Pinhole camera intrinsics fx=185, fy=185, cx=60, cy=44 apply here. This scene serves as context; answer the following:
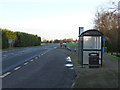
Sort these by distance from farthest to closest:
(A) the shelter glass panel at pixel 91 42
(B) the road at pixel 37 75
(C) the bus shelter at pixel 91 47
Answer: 1. (A) the shelter glass panel at pixel 91 42
2. (C) the bus shelter at pixel 91 47
3. (B) the road at pixel 37 75

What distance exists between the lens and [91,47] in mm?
14273

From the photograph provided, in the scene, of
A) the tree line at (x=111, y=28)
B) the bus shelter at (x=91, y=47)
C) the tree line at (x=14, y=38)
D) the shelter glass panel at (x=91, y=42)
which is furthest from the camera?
the tree line at (x=14, y=38)

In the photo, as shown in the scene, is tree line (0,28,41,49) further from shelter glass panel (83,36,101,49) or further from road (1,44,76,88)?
shelter glass panel (83,36,101,49)

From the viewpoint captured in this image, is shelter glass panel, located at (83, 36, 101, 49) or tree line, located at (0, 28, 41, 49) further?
tree line, located at (0, 28, 41, 49)

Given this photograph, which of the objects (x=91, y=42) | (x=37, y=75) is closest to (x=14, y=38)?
(x=91, y=42)

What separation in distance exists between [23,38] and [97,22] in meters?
22.3

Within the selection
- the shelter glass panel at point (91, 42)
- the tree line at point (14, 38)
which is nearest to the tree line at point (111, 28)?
the shelter glass panel at point (91, 42)

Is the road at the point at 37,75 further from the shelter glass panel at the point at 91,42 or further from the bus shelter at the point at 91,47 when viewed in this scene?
the shelter glass panel at the point at 91,42

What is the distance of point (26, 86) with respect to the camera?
719 centimetres

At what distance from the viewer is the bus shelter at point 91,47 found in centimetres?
1294

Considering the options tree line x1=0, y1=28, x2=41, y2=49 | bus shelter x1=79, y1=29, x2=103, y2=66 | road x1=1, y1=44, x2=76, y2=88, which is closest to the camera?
road x1=1, y1=44, x2=76, y2=88

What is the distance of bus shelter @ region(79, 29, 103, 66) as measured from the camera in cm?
1294

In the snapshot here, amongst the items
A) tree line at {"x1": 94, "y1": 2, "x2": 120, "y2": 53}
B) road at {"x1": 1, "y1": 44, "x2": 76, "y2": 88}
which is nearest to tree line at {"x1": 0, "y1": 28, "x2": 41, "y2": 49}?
tree line at {"x1": 94, "y1": 2, "x2": 120, "y2": 53}

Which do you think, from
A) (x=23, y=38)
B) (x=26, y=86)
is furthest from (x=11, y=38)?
(x=26, y=86)
